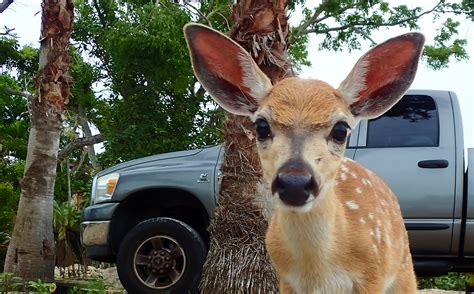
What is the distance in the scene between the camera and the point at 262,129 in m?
3.39

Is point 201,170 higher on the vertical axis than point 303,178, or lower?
higher

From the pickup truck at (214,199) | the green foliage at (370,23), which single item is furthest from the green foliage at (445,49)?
the pickup truck at (214,199)

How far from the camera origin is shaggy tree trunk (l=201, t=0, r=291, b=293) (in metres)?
6.42

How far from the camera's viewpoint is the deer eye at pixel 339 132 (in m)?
3.34

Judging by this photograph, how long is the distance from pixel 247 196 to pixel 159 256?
155cm

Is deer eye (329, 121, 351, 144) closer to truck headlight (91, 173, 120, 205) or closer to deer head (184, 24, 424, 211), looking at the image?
deer head (184, 24, 424, 211)

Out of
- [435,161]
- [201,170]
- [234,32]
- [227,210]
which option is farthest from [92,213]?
[435,161]

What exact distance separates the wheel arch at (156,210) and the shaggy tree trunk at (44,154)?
6.09ft

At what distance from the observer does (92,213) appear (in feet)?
26.6

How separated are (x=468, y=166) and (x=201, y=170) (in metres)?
2.76

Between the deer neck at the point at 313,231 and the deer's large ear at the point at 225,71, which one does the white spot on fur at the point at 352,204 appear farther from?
the deer's large ear at the point at 225,71

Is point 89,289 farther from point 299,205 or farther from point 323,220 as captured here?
point 299,205

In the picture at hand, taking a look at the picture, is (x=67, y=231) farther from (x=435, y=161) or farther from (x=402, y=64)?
(x=402, y=64)

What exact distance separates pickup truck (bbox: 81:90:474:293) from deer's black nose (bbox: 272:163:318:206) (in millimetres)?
4571
